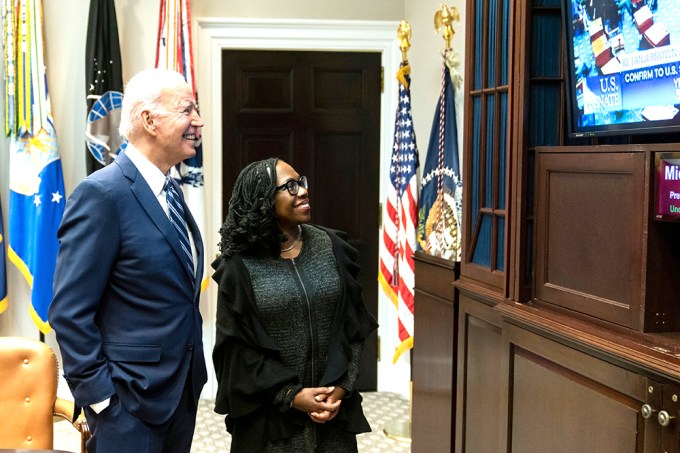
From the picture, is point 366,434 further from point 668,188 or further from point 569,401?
point 668,188

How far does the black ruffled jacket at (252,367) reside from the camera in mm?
2162

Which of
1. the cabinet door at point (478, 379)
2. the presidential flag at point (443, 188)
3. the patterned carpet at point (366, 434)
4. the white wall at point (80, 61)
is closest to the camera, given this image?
the cabinet door at point (478, 379)

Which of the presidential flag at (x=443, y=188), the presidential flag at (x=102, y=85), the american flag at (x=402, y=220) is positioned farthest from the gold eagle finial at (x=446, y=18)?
the presidential flag at (x=102, y=85)

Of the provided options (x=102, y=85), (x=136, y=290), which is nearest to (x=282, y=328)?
(x=136, y=290)

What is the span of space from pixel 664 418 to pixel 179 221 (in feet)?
3.99

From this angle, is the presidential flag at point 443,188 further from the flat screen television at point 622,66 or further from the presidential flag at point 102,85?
the presidential flag at point 102,85

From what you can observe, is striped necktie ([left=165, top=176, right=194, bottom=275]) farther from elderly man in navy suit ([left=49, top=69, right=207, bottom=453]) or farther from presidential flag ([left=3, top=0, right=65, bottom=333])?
presidential flag ([left=3, top=0, right=65, bottom=333])

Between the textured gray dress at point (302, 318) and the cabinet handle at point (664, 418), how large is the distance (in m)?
0.83

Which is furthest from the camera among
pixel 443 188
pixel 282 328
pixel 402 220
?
pixel 402 220

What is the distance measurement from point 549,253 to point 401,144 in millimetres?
2154

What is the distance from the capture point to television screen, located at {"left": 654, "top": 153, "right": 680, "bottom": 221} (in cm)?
172

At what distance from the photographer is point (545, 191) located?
221cm

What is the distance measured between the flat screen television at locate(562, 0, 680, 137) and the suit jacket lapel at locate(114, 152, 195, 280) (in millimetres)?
1129

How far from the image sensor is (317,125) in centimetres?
497
